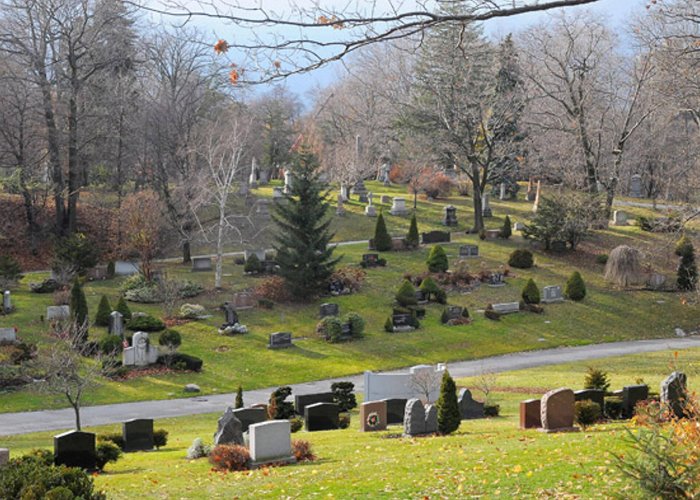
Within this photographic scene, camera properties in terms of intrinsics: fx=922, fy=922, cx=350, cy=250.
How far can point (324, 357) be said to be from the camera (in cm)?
3256

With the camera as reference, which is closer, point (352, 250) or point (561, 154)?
point (352, 250)

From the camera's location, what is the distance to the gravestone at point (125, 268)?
1645 inches

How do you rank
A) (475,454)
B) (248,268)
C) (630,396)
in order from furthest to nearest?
(248,268) < (630,396) < (475,454)

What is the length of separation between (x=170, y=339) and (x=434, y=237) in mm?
19494

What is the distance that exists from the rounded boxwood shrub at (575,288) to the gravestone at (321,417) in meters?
20.8

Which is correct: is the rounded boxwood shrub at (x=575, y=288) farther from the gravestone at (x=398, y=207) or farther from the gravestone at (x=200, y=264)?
the gravestone at (x=200, y=264)

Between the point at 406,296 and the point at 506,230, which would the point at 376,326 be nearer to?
the point at 406,296

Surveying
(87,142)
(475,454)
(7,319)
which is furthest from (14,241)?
(475,454)

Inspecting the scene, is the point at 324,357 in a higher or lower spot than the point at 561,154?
lower

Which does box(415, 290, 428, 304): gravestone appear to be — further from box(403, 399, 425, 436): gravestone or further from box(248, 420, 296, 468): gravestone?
box(248, 420, 296, 468): gravestone

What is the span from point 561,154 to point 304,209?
2150cm

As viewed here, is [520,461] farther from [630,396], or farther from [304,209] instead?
[304,209]

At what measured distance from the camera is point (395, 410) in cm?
2216

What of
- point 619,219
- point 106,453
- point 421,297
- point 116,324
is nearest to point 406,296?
point 421,297
